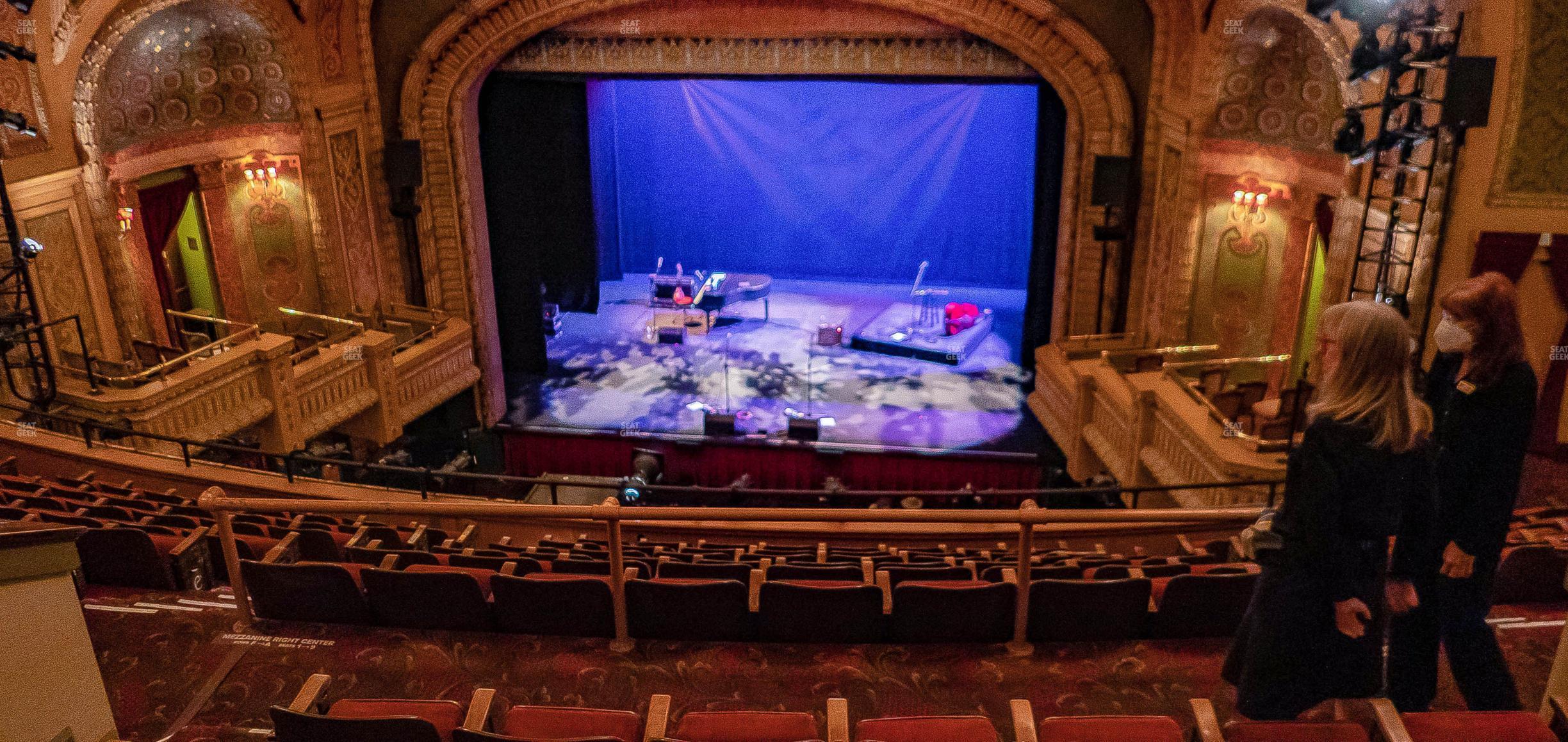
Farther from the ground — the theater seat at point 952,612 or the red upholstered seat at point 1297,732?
the red upholstered seat at point 1297,732

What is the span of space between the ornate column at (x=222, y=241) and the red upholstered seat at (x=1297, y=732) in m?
11.6

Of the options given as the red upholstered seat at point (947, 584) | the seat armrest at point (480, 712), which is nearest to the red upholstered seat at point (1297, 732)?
the red upholstered seat at point (947, 584)

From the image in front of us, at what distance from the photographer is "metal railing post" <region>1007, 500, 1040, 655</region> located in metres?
3.54

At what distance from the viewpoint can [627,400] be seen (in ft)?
40.3

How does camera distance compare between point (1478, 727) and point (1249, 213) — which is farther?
point (1249, 213)

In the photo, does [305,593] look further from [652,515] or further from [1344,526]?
[1344,526]

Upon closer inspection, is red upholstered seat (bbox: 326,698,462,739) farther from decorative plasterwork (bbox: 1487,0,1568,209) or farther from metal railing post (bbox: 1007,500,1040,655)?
decorative plasterwork (bbox: 1487,0,1568,209)

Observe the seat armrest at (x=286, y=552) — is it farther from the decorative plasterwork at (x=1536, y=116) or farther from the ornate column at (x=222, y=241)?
the ornate column at (x=222, y=241)

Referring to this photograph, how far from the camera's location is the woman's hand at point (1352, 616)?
97.3 inches

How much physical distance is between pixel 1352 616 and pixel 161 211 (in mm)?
12108

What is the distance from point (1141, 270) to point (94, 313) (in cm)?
960

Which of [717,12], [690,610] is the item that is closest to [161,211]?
[717,12]

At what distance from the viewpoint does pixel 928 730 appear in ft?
9.26

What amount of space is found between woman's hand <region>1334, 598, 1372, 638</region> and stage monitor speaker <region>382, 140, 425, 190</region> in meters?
10.9
